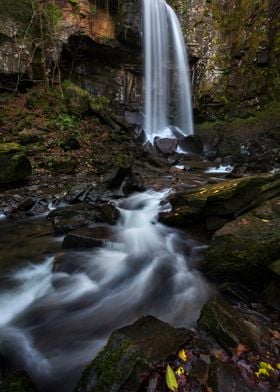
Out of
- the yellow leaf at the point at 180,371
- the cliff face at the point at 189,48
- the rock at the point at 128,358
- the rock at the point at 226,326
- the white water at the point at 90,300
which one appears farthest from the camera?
the cliff face at the point at 189,48

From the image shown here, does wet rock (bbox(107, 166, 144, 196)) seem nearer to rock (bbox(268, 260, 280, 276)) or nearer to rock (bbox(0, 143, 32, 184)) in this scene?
rock (bbox(0, 143, 32, 184))

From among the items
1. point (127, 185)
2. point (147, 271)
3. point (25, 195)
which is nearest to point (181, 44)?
point (127, 185)

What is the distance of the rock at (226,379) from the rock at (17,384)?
1.29 m

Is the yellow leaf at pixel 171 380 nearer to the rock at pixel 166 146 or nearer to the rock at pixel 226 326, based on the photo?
the rock at pixel 226 326

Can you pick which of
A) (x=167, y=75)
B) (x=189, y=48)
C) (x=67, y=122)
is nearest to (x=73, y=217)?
(x=67, y=122)

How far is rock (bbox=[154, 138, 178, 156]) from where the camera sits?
506 inches

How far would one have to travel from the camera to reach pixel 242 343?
2.50 metres

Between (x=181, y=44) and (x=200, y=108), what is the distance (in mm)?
3400

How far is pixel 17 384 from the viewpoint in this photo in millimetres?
2273

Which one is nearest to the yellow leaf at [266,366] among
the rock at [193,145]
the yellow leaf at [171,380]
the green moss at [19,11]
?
the yellow leaf at [171,380]

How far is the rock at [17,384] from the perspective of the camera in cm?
223

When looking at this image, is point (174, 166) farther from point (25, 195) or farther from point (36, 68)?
point (36, 68)

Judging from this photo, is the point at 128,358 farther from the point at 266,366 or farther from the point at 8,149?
the point at 8,149

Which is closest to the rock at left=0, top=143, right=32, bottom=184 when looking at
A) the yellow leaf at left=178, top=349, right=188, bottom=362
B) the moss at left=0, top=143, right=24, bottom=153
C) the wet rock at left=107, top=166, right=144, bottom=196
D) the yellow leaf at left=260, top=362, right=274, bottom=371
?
the moss at left=0, top=143, right=24, bottom=153
